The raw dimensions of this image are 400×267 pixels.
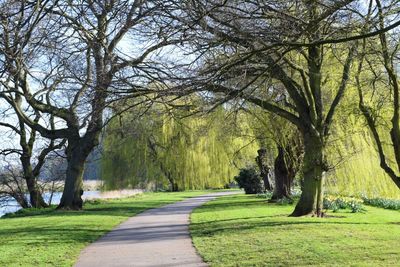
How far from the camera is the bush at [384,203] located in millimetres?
24016

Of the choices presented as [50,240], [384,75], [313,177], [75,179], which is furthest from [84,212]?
[384,75]

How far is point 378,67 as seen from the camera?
15.1 metres

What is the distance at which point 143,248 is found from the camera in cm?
1151

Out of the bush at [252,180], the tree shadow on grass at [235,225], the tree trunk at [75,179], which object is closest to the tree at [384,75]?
the tree shadow on grass at [235,225]

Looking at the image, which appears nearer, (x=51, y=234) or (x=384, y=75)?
(x=51, y=234)

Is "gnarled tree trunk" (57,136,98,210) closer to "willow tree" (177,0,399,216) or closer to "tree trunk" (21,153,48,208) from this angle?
"tree trunk" (21,153,48,208)

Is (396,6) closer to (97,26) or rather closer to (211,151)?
(97,26)

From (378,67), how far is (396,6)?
5.91m

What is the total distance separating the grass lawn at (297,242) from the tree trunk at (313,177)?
0.98 meters

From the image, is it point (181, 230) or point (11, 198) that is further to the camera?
point (11, 198)

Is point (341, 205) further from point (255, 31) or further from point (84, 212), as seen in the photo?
point (255, 31)

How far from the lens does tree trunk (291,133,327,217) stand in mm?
17359

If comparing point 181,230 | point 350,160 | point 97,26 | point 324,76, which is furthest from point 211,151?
point 97,26

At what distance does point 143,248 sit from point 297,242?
3.31 metres
